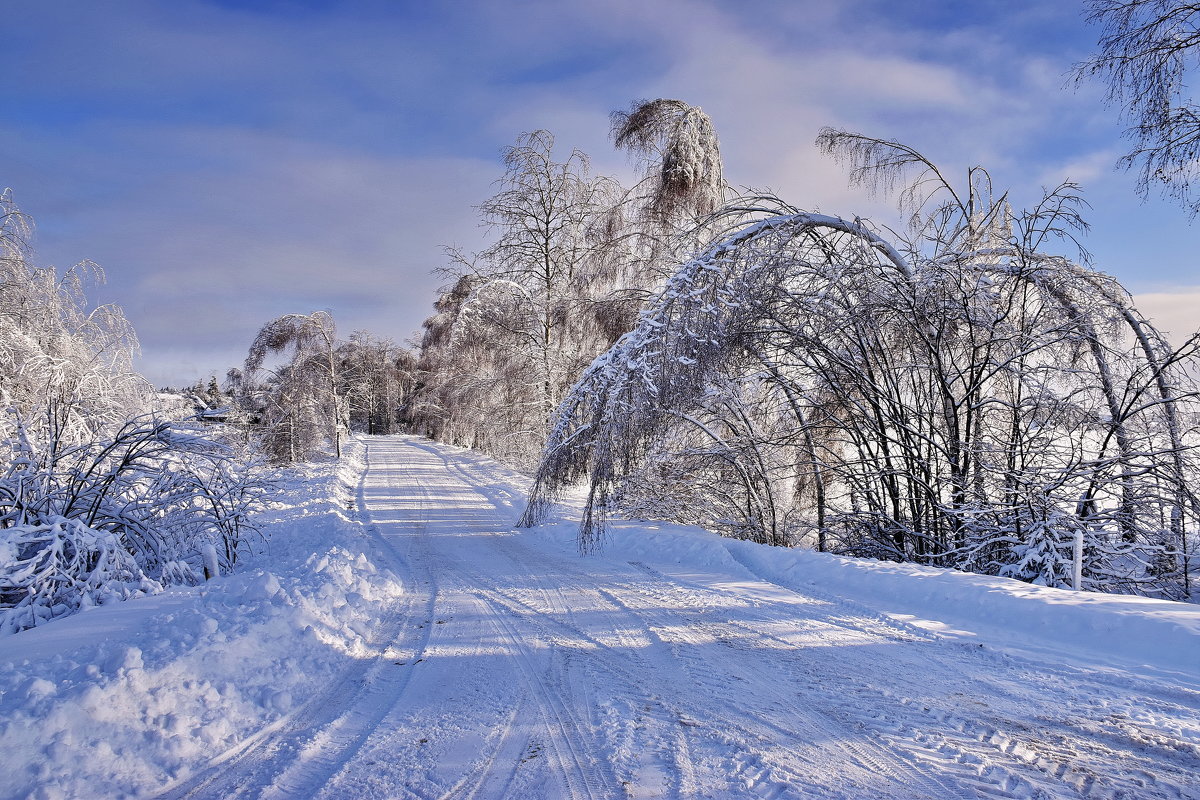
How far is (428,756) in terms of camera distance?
9.00 ft

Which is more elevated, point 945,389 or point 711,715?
point 945,389

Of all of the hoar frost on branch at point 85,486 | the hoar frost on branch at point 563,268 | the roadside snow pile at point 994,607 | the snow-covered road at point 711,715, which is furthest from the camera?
the hoar frost on branch at point 563,268

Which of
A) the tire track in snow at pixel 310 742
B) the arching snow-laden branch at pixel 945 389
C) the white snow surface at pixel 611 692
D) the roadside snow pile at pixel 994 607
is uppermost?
the arching snow-laden branch at pixel 945 389

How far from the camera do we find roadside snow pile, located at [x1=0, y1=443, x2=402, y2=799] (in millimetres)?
2576

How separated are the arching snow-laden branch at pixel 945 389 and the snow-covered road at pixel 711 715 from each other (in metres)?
2.83

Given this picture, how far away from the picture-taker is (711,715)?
3.10 metres

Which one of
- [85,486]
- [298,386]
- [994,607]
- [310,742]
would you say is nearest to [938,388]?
[994,607]

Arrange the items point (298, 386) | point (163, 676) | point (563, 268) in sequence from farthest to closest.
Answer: point (298, 386) → point (563, 268) → point (163, 676)

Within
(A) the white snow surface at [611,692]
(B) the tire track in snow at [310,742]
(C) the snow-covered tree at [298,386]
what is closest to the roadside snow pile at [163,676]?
(A) the white snow surface at [611,692]

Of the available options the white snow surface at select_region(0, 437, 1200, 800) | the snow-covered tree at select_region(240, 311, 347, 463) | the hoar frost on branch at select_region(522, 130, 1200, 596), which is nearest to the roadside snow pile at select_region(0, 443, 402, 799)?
the white snow surface at select_region(0, 437, 1200, 800)

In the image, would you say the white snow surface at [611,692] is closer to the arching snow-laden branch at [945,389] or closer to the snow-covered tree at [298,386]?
the arching snow-laden branch at [945,389]

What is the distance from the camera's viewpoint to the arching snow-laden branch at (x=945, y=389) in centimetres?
674

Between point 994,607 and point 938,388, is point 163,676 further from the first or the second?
point 938,388

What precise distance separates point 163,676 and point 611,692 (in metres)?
2.54
